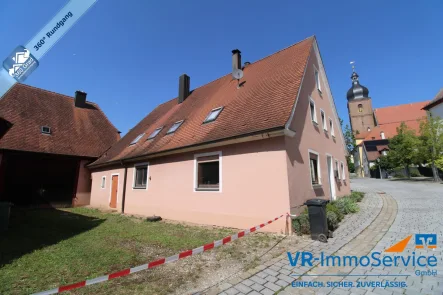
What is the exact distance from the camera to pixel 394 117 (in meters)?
53.8

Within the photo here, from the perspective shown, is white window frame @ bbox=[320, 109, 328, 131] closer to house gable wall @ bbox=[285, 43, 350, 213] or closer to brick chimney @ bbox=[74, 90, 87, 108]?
house gable wall @ bbox=[285, 43, 350, 213]

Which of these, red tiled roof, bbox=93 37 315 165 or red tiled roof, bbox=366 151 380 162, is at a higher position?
red tiled roof, bbox=366 151 380 162

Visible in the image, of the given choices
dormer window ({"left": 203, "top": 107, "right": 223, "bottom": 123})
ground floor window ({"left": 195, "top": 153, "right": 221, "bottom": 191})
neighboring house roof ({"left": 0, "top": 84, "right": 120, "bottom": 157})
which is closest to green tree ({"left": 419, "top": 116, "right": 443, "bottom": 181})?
dormer window ({"left": 203, "top": 107, "right": 223, "bottom": 123})

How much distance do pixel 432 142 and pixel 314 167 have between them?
85.3 feet

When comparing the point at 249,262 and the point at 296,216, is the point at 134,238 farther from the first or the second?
the point at 296,216

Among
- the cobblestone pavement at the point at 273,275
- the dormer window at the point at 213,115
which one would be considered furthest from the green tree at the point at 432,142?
the cobblestone pavement at the point at 273,275

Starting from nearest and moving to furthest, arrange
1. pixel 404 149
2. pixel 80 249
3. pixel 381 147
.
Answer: pixel 80 249, pixel 404 149, pixel 381 147

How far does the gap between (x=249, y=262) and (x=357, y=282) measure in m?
1.93

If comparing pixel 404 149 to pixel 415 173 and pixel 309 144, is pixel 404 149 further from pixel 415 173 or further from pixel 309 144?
pixel 309 144

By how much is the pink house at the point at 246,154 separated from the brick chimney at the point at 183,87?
105 inches

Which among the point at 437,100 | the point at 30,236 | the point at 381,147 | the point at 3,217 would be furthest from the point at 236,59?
the point at 381,147

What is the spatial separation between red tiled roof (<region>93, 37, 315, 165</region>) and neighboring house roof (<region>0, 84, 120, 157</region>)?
607 cm

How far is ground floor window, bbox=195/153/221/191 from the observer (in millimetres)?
8766

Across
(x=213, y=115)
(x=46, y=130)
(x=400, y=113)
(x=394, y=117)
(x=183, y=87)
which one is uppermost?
(x=400, y=113)
